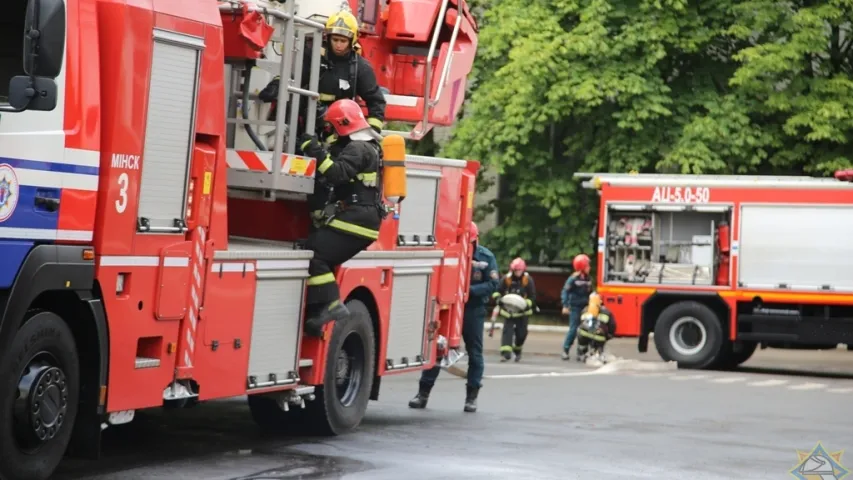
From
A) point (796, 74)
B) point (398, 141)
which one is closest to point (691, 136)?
point (796, 74)

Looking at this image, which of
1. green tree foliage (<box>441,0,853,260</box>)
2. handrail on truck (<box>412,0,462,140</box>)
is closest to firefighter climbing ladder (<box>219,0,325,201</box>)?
handrail on truck (<box>412,0,462,140</box>)

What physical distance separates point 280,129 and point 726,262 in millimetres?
13349

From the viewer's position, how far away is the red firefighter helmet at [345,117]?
1128cm

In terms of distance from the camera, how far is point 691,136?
29.2 metres

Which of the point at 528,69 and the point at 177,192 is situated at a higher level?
the point at 528,69

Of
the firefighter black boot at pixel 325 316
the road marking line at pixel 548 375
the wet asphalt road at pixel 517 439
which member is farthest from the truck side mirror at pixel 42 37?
the road marking line at pixel 548 375

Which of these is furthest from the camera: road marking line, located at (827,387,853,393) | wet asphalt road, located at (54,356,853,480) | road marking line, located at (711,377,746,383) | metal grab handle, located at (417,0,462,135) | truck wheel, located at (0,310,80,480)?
road marking line, located at (711,377,746,383)

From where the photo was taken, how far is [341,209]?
36.9ft

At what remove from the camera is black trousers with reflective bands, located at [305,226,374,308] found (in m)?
11.1

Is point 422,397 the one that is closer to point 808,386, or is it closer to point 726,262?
point 808,386

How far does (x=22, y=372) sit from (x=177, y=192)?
158 cm

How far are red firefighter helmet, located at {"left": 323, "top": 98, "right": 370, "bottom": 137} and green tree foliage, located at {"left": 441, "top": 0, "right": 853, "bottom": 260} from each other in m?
18.2

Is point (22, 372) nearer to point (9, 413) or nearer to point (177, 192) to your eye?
point (9, 413)

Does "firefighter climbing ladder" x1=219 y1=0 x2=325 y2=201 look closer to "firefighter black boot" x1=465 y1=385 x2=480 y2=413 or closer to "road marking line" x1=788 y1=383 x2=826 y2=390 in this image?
"firefighter black boot" x1=465 y1=385 x2=480 y2=413
